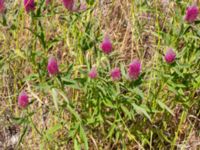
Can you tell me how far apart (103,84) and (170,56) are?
246mm

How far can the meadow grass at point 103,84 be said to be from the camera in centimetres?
151

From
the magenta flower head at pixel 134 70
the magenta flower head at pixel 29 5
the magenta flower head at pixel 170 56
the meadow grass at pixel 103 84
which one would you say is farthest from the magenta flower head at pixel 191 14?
the magenta flower head at pixel 29 5

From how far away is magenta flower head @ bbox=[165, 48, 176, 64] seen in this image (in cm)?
144

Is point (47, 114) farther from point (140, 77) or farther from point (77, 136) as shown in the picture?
point (140, 77)

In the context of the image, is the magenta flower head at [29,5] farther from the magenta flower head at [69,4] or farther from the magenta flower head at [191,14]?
the magenta flower head at [191,14]

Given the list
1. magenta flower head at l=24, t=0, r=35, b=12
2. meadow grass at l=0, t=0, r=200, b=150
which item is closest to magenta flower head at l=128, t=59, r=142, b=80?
meadow grass at l=0, t=0, r=200, b=150

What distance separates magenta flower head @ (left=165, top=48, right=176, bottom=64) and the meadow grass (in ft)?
0.10

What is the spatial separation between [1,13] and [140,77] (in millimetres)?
516

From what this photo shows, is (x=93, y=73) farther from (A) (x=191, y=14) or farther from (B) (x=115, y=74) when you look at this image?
(A) (x=191, y=14)

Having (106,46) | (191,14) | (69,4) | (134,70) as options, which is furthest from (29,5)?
(191,14)

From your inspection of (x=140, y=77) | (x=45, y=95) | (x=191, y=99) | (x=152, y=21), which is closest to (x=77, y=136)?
(x=45, y=95)

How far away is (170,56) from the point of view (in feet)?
4.76

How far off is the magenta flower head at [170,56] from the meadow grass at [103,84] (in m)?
0.03

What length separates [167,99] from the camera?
1.75m
